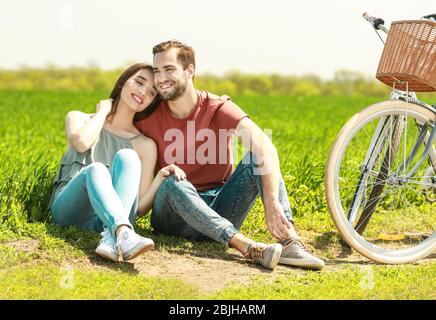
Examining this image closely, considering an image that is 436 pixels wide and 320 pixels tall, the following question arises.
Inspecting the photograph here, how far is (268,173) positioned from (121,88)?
1.16 meters

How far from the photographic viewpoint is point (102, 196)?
15.7 ft

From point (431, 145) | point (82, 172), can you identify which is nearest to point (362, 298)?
point (431, 145)

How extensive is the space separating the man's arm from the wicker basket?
2.95 ft

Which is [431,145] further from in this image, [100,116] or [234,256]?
[100,116]

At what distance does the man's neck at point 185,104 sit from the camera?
5.25 meters

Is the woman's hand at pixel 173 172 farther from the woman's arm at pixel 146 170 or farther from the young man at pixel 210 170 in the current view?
the woman's arm at pixel 146 170

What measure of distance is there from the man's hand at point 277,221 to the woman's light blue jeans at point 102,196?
2.70 ft

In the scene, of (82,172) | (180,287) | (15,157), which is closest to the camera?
(180,287)

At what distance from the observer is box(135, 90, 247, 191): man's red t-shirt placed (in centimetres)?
522

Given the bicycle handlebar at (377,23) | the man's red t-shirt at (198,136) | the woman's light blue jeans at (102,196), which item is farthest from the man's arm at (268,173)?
the bicycle handlebar at (377,23)

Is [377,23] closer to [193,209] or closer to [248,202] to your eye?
[248,202]

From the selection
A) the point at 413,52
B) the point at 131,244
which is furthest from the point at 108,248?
the point at 413,52

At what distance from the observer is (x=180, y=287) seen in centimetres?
453
